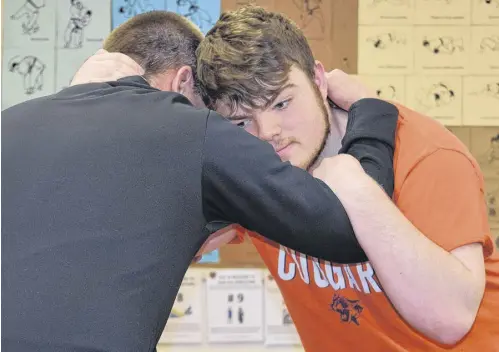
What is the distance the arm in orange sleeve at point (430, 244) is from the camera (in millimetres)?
823

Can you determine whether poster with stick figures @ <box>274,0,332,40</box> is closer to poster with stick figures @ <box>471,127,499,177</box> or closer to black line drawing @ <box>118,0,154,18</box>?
black line drawing @ <box>118,0,154,18</box>

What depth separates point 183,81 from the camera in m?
1.15

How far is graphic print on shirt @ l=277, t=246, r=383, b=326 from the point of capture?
115cm

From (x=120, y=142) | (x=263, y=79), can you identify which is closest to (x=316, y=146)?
(x=263, y=79)

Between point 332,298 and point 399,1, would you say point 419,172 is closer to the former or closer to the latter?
point 332,298

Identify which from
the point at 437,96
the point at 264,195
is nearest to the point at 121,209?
the point at 264,195

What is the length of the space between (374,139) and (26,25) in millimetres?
1580

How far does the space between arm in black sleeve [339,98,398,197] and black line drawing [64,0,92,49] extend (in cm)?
136

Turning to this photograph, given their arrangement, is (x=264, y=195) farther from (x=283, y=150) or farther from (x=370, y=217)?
(x=283, y=150)

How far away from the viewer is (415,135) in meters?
1.10

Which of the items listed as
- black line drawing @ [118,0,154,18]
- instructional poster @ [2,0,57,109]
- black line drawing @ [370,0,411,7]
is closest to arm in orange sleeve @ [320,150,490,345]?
black line drawing @ [370,0,411,7]

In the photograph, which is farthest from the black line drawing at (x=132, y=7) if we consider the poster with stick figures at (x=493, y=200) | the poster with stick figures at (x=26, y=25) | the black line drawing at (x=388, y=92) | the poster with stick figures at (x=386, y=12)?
the poster with stick figures at (x=493, y=200)

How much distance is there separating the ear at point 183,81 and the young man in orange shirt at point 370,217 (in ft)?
0.12

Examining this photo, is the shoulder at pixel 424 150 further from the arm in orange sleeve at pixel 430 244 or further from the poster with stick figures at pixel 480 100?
the poster with stick figures at pixel 480 100
